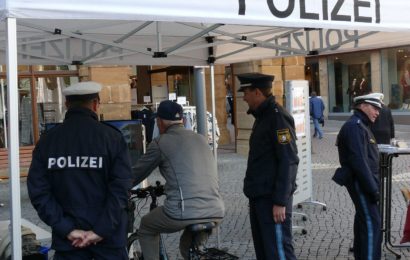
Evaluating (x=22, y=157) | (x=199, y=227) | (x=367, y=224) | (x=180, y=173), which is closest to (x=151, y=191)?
(x=180, y=173)

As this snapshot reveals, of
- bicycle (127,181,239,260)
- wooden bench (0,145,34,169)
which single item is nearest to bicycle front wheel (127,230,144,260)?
bicycle (127,181,239,260)

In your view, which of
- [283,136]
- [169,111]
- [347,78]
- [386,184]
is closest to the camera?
[283,136]

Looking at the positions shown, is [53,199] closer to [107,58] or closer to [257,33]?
[107,58]

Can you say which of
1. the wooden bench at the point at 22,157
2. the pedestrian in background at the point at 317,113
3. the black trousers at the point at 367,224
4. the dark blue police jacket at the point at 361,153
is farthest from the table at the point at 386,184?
the pedestrian in background at the point at 317,113

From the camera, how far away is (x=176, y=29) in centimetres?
714

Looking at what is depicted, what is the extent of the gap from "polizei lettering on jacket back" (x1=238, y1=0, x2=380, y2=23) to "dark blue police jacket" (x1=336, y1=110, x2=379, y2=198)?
1164 millimetres

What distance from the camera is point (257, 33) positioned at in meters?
7.35

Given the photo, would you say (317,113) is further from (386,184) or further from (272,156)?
(272,156)

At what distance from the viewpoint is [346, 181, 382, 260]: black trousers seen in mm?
5496

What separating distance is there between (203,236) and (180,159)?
2.15 ft

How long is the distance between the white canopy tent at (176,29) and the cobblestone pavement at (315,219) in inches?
88.1

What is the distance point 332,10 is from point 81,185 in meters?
2.18

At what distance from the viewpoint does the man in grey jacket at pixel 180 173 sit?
4.73 meters

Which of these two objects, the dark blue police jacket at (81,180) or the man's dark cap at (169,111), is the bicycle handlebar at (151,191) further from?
the dark blue police jacket at (81,180)
